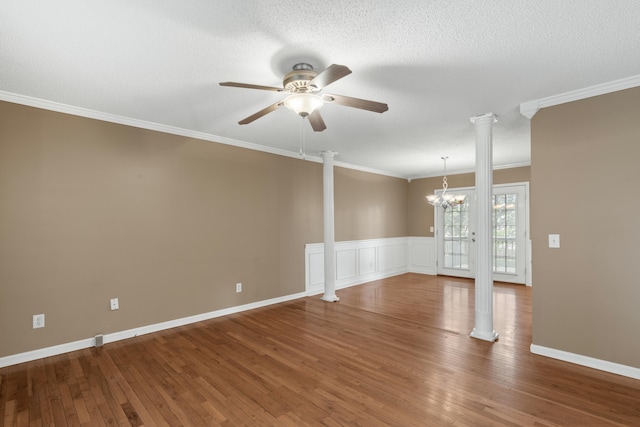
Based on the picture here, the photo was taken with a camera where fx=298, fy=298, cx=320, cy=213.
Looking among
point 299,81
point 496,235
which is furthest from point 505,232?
point 299,81

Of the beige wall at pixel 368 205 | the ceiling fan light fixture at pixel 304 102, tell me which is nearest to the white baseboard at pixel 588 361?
the ceiling fan light fixture at pixel 304 102

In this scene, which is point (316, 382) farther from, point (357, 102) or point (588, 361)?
point (588, 361)

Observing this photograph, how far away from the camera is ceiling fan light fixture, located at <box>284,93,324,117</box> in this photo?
2.24 m

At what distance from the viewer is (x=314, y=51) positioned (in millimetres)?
2186

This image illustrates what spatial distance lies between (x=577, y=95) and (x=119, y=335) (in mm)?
5490

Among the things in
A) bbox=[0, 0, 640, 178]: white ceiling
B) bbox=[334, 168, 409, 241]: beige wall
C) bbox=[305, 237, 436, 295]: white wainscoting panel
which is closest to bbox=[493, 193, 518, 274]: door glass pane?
bbox=[305, 237, 436, 295]: white wainscoting panel

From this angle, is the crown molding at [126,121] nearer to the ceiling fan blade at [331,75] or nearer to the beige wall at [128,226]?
the beige wall at [128,226]

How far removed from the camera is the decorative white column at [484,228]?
347cm

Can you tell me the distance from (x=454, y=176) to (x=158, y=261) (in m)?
6.67

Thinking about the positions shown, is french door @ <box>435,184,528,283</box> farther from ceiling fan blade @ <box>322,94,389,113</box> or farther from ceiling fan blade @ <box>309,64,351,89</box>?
ceiling fan blade @ <box>309,64,351,89</box>

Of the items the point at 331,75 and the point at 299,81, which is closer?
the point at 331,75

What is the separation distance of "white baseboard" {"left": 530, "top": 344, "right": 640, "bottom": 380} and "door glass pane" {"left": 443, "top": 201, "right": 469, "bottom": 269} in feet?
14.2

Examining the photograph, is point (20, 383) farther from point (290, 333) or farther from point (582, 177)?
point (582, 177)

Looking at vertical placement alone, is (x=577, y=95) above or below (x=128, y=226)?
above
